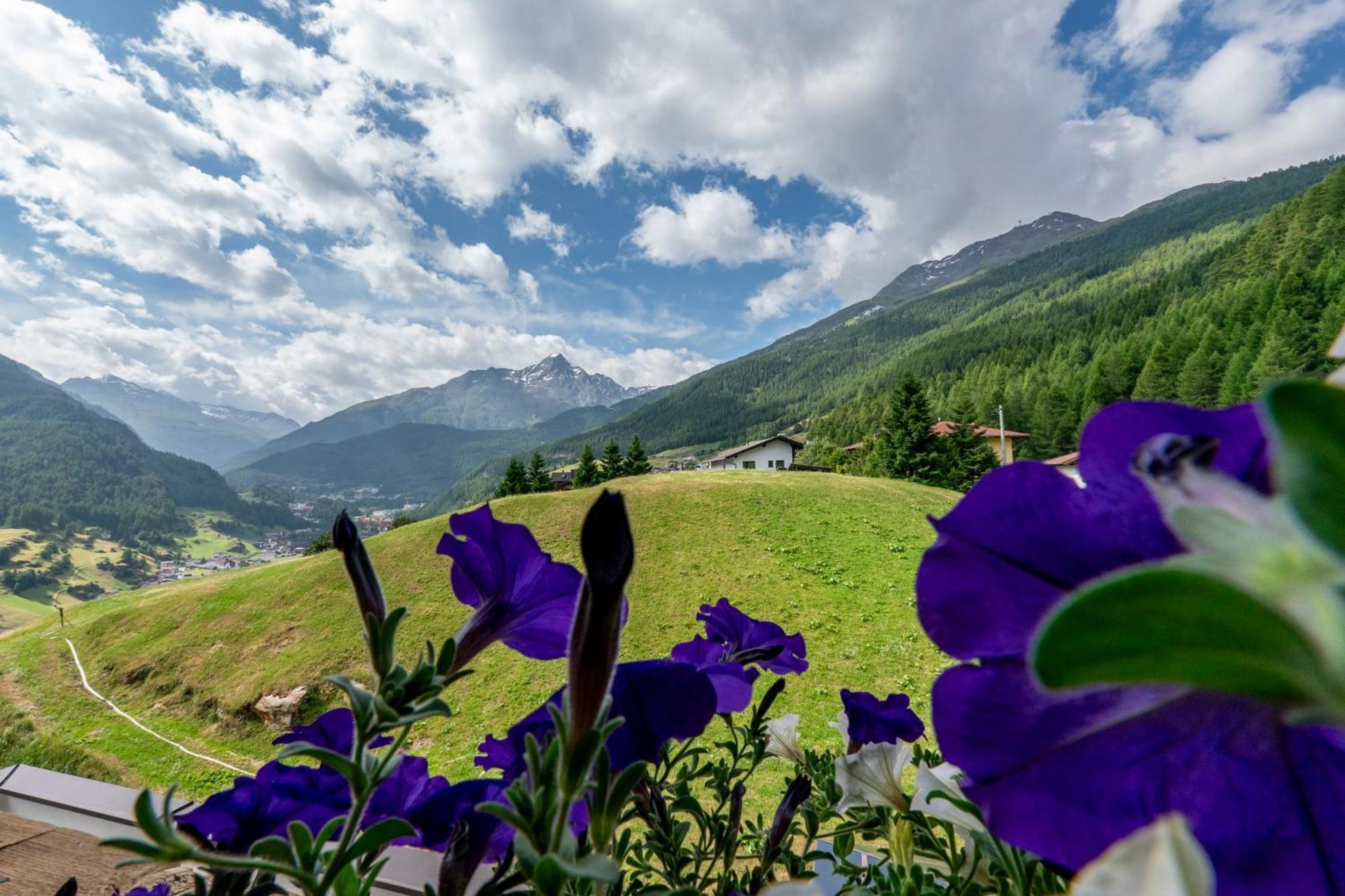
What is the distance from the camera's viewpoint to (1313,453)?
156 millimetres

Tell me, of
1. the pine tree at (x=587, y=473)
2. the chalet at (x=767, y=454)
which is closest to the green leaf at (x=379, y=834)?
the pine tree at (x=587, y=473)

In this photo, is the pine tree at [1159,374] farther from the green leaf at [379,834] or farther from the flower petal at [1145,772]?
the green leaf at [379,834]

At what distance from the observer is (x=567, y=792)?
329 millimetres

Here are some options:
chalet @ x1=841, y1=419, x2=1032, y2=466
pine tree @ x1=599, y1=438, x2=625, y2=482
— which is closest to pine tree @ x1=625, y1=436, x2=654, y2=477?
pine tree @ x1=599, y1=438, x2=625, y2=482

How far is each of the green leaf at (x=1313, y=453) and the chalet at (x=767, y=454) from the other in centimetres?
3752

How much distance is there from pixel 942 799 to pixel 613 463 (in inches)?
954

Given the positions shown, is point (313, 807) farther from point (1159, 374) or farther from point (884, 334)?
point (884, 334)

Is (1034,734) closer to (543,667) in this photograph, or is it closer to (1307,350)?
(543,667)

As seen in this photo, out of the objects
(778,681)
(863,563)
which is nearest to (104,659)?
(863,563)

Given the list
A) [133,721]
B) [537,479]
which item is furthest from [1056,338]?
[133,721]

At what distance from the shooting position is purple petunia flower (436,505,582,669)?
547 millimetres

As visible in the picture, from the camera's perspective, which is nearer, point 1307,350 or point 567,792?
point 567,792

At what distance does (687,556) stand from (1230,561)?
11.5 metres

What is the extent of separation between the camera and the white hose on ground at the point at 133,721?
7.63 m
